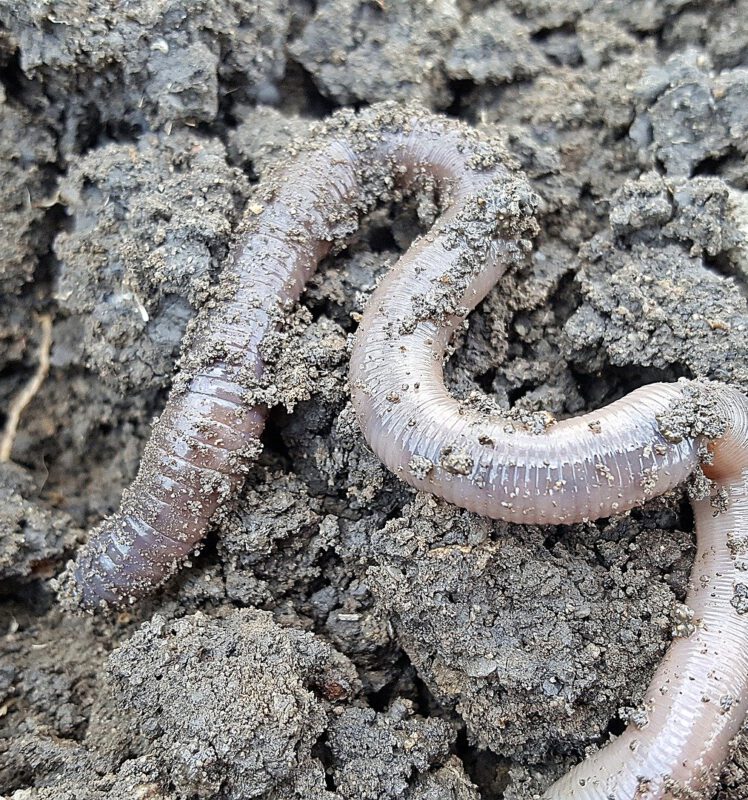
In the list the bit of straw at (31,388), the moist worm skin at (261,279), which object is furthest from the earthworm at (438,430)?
the bit of straw at (31,388)

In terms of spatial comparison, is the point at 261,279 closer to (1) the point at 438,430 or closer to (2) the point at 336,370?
(2) the point at 336,370

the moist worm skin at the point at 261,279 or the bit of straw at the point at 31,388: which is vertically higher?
the moist worm skin at the point at 261,279

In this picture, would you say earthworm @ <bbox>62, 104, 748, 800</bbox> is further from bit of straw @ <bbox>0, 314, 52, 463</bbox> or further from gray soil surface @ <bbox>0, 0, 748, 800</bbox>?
bit of straw @ <bbox>0, 314, 52, 463</bbox>

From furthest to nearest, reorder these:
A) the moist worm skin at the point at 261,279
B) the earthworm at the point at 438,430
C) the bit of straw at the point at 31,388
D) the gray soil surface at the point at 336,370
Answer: the bit of straw at the point at 31,388, the moist worm skin at the point at 261,279, the gray soil surface at the point at 336,370, the earthworm at the point at 438,430

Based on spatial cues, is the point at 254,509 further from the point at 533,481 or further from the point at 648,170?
the point at 648,170

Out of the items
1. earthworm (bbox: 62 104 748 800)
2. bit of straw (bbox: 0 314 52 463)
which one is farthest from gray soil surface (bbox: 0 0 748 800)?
earthworm (bbox: 62 104 748 800)

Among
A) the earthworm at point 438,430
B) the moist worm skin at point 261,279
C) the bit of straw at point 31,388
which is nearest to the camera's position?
the earthworm at point 438,430

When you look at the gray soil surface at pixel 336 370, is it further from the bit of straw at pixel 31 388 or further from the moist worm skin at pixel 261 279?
the moist worm skin at pixel 261 279

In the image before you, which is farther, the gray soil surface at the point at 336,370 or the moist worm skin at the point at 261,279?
the moist worm skin at the point at 261,279
